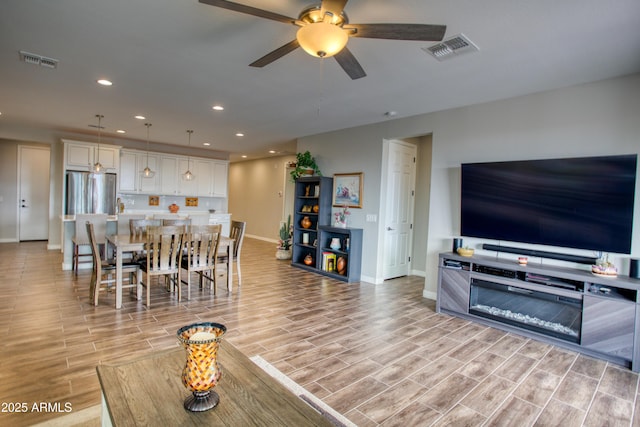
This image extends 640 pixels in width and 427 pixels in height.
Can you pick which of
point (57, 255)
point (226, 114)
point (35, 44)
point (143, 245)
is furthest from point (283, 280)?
point (57, 255)

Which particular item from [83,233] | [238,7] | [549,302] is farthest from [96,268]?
[549,302]

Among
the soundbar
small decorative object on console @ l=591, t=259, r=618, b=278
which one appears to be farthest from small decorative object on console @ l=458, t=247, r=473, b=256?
small decorative object on console @ l=591, t=259, r=618, b=278

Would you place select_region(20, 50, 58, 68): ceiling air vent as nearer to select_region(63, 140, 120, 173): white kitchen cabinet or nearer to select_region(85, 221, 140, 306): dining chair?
select_region(85, 221, 140, 306): dining chair

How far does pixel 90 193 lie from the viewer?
7.38 metres

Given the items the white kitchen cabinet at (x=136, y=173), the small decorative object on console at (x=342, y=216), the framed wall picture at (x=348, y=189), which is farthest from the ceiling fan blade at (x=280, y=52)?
the white kitchen cabinet at (x=136, y=173)

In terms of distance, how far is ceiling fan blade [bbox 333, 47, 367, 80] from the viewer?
2.33m

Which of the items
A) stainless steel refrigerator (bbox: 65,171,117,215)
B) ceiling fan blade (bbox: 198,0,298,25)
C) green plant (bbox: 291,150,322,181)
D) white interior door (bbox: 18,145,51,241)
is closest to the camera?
ceiling fan blade (bbox: 198,0,298,25)

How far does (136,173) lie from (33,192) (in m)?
3.10

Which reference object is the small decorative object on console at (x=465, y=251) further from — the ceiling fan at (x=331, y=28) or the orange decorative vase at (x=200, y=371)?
the orange decorative vase at (x=200, y=371)

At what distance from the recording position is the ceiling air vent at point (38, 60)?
3.28m

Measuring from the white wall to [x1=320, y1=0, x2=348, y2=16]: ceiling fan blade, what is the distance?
3057mm

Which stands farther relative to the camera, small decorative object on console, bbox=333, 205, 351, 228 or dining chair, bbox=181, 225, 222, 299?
small decorative object on console, bbox=333, 205, 351, 228

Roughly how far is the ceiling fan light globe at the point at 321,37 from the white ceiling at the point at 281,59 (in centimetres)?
51

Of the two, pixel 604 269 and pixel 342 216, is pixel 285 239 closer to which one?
pixel 342 216
